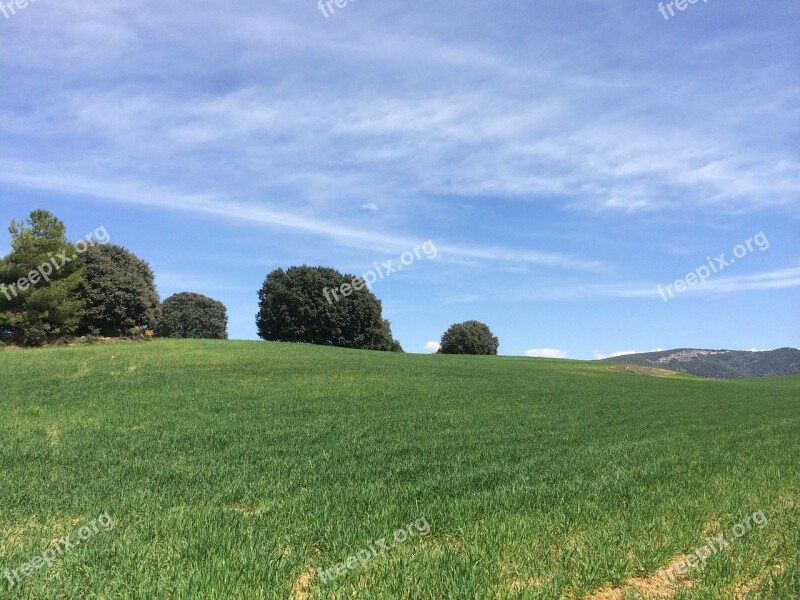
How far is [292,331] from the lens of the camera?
8006 cm

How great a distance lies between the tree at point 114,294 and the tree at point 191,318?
144 feet

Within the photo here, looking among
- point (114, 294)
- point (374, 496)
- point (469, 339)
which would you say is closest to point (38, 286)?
point (114, 294)

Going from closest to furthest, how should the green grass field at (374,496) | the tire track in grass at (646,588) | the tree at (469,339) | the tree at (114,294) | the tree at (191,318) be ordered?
the tire track in grass at (646,588) → the green grass field at (374,496) → the tree at (114,294) → the tree at (191,318) → the tree at (469,339)

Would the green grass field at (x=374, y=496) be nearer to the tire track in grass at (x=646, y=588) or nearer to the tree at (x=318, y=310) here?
the tire track in grass at (x=646, y=588)

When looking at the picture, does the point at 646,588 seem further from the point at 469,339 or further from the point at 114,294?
the point at 469,339

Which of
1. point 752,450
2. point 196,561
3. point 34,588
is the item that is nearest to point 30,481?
point 34,588

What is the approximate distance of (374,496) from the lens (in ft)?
26.8

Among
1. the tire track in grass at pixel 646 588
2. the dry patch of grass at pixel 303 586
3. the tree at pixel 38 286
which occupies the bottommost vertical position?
the dry patch of grass at pixel 303 586

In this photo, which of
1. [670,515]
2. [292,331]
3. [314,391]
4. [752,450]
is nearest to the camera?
[670,515]

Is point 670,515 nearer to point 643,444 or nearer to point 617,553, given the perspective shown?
point 617,553

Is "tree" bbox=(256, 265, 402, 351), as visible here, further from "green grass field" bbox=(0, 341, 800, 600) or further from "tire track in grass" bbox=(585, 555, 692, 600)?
"tire track in grass" bbox=(585, 555, 692, 600)

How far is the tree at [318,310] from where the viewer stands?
80.4 metres

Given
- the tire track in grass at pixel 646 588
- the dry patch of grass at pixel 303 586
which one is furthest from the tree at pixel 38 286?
the tire track in grass at pixel 646 588

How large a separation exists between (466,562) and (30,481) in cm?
862
